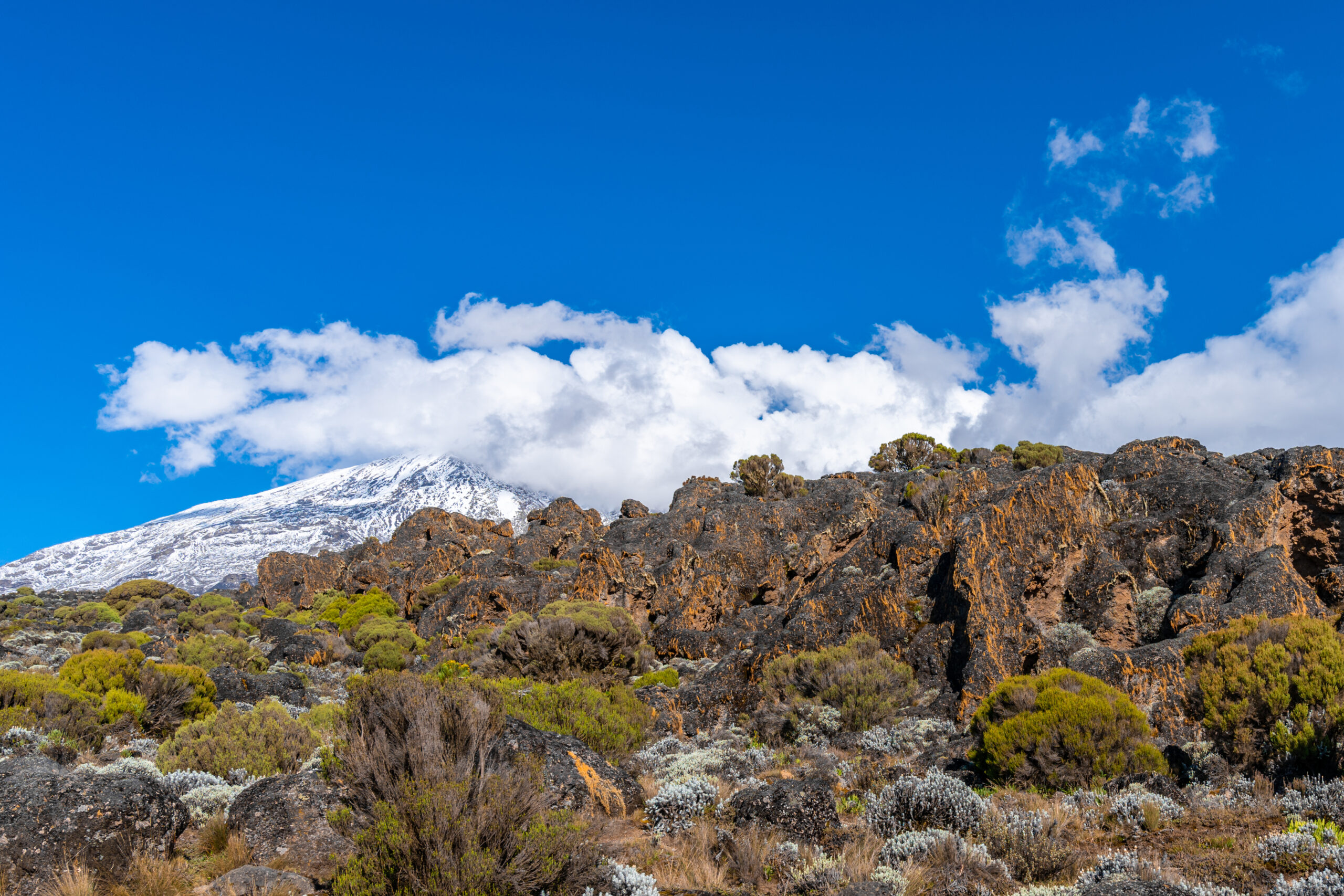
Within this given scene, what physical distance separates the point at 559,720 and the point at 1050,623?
405 inches

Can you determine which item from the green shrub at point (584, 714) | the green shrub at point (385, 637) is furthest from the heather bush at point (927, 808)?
the green shrub at point (385, 637)

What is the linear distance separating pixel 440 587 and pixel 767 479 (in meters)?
23.8

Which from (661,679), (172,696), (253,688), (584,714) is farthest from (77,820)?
(661,679)

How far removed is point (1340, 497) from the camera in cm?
1543

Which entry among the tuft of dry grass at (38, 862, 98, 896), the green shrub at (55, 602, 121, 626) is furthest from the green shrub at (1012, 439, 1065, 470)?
the green shrub at (55, 602, 121, 626)

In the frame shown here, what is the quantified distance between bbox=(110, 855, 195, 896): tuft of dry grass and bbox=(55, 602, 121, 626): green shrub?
148ft

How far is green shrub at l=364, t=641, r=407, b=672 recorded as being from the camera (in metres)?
28.5

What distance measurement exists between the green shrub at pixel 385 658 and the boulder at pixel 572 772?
2136 centimetres

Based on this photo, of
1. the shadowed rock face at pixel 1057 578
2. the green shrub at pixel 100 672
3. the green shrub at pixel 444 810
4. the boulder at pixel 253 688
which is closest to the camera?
the green shrub at pixel 444 810

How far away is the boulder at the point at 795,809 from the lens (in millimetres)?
7348

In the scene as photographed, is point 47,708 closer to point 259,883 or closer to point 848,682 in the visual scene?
point 259,883

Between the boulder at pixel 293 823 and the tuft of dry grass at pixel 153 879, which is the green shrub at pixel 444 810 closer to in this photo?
the boulder at pixel 293 823

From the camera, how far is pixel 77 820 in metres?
6.45

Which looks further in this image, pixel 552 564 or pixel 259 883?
pixel 552 564
